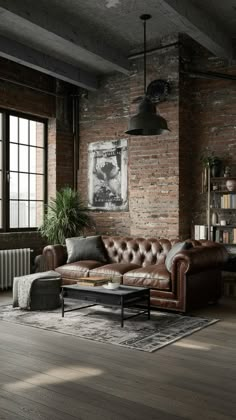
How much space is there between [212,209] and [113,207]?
2.02 metres

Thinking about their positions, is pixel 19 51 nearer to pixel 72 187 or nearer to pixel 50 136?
pixel 50 136

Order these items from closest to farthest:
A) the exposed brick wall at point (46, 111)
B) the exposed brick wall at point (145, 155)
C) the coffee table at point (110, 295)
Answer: the coffee table at point (110, 295)
the exposed brick wall at point (145, 155)
the exposed brick wall at point (46, 111)

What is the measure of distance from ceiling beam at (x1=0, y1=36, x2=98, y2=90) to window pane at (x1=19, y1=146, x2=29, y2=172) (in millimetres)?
1487

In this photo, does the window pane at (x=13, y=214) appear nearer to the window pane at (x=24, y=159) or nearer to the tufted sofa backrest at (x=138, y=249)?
the window pane at (x=24, y=159)

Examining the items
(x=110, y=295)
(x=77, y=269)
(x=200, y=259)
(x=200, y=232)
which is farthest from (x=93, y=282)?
(x=200, y=232)

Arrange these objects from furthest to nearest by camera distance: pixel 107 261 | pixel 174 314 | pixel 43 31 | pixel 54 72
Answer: pixel 54 72 < pixel 107 261 < pixel 43 31 < pixel 174 314

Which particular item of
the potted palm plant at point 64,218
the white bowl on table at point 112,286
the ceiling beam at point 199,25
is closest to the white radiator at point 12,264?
the potted palm plant at point 64,218

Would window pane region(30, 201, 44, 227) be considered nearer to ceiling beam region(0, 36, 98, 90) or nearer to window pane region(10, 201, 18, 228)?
window pane region(10, 201, 18, 228)

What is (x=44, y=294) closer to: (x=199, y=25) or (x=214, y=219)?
(x=214, y=219)

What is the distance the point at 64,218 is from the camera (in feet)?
26.6

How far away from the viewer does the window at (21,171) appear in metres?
8.02

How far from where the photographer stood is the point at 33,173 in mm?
8727

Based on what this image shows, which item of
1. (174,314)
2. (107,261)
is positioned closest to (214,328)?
(174,314)

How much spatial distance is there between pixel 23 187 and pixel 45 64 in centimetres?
228
